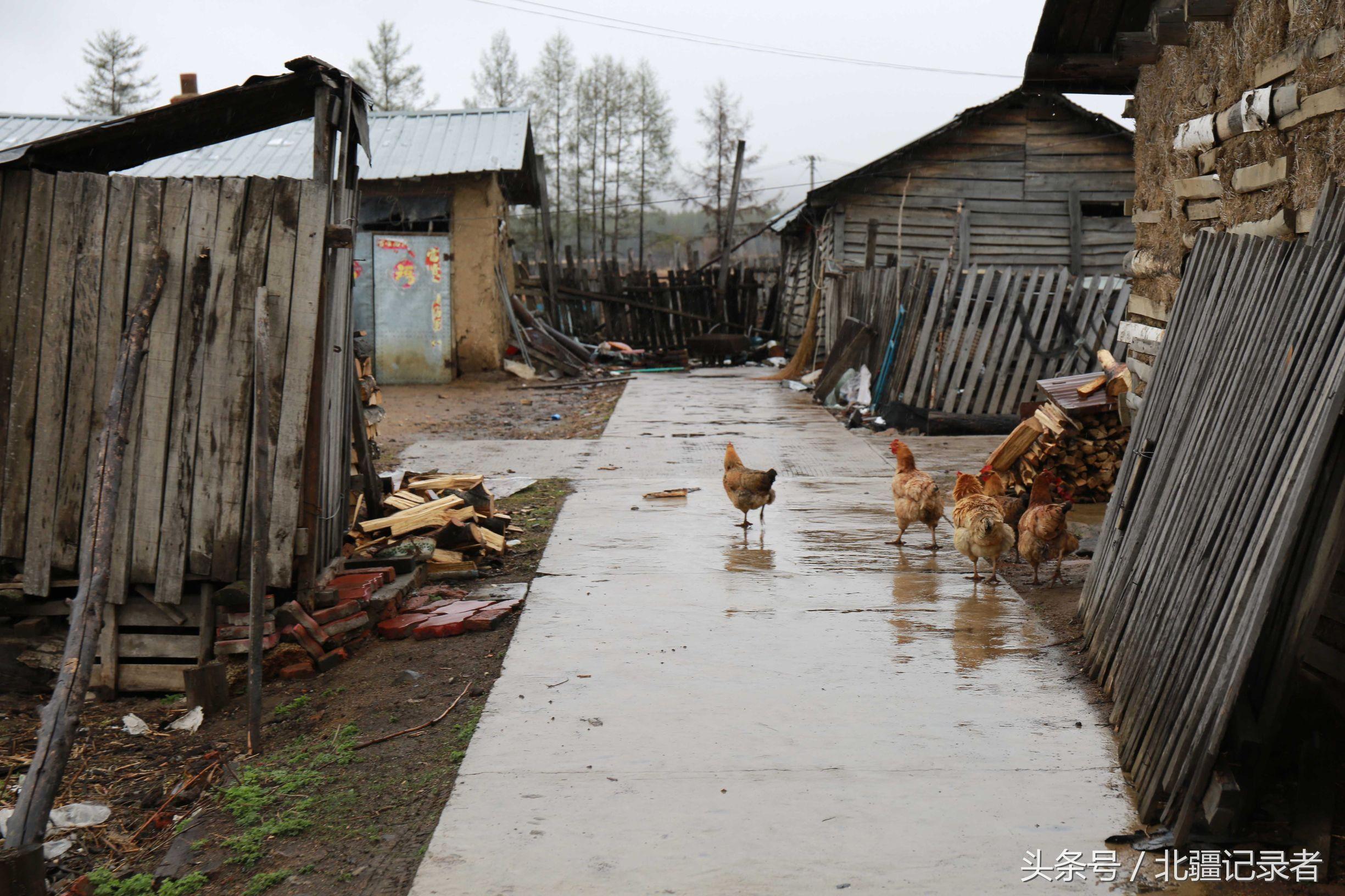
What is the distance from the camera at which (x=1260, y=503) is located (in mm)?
3475

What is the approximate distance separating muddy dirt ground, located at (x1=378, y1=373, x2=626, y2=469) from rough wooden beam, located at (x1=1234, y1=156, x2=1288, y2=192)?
7708mm

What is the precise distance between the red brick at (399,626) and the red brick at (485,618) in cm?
27

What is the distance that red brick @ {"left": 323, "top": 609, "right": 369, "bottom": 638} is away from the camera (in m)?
5.38

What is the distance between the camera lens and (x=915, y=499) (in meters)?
6.92

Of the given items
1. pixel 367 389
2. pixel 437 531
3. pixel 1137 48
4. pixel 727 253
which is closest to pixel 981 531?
pixel 1137 48

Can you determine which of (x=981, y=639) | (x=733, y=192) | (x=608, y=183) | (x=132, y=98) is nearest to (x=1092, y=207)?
(x=733, y=192)

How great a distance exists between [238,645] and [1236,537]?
4539 mm

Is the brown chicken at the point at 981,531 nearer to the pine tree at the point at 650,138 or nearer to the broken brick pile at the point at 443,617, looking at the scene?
the broken brick pile at the point at 443,617

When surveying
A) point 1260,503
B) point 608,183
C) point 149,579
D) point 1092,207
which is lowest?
point 149,579

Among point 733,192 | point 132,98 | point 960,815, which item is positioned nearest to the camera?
point 960,815

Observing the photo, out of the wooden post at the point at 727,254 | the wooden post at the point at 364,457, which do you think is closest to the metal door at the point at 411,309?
the wooden post at the point at 727,254

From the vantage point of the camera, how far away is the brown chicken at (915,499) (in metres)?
6.89

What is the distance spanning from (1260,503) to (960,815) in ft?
4.85

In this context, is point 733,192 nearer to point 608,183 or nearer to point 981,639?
point 608,183
